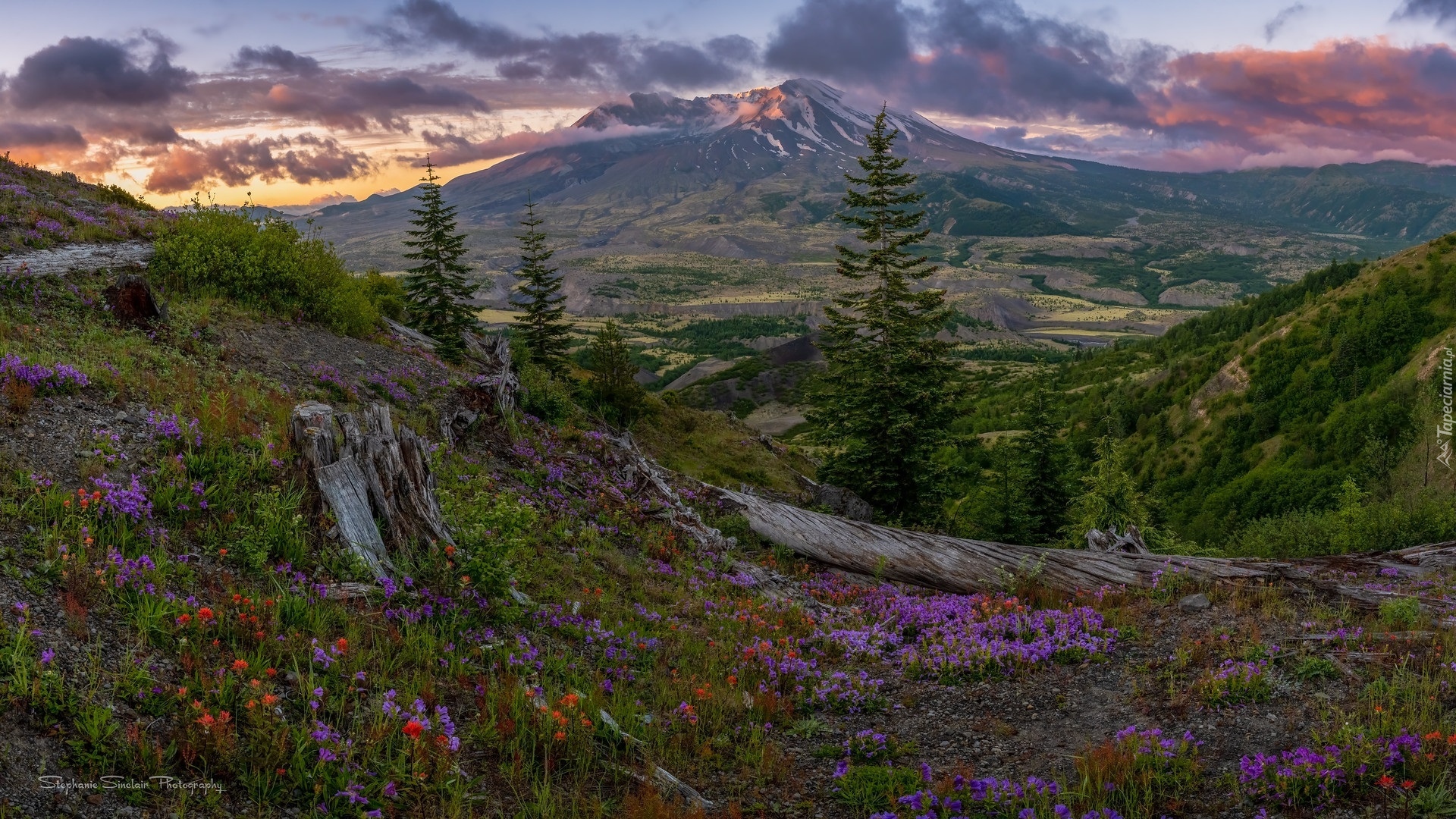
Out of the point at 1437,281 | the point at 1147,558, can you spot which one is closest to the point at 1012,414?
the point at 1437,281

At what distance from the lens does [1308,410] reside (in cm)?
4466

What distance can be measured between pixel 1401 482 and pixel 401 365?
3633 cm

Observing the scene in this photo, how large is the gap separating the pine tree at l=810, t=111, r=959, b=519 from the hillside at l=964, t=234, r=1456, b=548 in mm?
12659

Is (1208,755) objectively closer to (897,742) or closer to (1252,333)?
(897,742)

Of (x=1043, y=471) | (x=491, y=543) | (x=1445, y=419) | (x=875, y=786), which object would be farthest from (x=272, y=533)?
(x=1445, y=419)

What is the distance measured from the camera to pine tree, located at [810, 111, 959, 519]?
1018 inches

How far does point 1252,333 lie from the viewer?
59.9m

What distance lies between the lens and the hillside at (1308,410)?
3459 cm


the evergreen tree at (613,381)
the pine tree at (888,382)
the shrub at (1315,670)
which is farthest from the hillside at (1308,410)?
the evergreen tree at (613,381)

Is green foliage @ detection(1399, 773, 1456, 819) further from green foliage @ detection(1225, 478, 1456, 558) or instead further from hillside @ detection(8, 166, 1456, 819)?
green foliage @ detection(1225, 478, 1456, 558)

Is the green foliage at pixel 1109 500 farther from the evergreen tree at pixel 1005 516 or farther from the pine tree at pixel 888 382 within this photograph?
the pine tree at pixel 888 382

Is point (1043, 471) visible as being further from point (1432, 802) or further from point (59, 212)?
point (59, 212)

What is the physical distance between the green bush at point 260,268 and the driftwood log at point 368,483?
1131 centimetres

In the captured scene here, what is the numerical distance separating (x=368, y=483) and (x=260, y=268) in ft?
43.6
